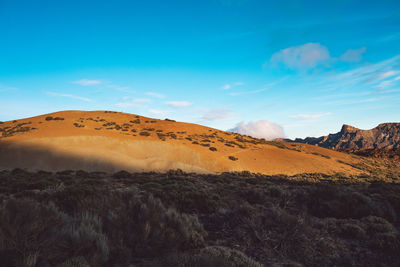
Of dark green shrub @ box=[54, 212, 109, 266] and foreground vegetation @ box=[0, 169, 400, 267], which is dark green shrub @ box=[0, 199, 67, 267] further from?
dark green shrub @ box=[54, 212, 109, 266]

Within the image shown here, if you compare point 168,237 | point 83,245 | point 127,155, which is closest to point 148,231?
point 168,237

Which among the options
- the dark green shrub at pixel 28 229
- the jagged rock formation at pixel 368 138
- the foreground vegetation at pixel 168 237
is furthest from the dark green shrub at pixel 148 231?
the jagged rock formation at pixel 368 138

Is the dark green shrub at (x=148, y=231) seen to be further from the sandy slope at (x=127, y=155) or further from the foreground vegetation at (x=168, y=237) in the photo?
the sandy slope at (x=127, y=155)

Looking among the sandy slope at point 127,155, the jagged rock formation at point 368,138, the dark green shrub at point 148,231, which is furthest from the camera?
the jagged rock formation at point 368,138

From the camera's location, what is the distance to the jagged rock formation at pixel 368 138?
116281 millimetres

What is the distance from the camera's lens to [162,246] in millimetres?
4156

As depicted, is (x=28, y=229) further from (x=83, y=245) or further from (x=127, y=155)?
(x=127, y=155)

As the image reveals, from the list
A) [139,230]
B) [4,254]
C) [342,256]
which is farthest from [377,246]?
[4,254]

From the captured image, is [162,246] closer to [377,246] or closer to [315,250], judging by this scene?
[315,250]

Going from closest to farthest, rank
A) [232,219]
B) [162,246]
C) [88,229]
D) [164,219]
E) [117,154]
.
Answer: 1. [88,229]
2. [162,246]
3. [164,219]
4. [232,219]
5. [117,154]

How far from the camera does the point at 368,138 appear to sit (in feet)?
398

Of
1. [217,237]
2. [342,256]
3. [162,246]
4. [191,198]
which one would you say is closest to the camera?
[162,246]

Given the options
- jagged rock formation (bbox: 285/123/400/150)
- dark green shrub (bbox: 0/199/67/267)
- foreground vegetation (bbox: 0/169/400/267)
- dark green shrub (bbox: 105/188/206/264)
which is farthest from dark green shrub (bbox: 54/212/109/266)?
jagged rock formation (bbox: 285/123/400/150)

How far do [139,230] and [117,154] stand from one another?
25.0 m
